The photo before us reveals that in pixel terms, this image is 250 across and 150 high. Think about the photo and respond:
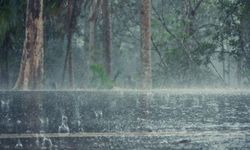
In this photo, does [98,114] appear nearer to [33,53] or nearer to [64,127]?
[64,127]

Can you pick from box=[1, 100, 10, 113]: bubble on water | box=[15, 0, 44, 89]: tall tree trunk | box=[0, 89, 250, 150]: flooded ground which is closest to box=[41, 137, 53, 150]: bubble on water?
box=[0, 89, 250, 150]: flooded ground

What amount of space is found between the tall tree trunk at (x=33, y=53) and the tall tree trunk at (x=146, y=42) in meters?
4.77

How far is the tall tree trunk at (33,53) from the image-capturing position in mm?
16609

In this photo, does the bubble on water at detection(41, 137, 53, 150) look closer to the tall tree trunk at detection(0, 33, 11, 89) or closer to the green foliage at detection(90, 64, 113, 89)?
the green foliage at detection(90, 64, 113, 89)

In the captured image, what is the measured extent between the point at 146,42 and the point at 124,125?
56.5 ft

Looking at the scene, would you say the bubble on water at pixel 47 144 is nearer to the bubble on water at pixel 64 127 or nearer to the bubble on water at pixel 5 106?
the bubble on water at pixel 64 127

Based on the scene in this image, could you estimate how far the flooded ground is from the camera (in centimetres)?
327

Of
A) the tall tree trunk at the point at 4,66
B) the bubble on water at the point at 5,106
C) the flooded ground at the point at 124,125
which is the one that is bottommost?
the flooded ground at the point at 124,125

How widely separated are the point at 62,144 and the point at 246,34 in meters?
23.3

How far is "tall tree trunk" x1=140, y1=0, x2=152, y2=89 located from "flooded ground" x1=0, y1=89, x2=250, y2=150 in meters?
14.5

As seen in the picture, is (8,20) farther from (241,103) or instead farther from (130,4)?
(241,103)

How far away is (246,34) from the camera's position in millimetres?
25594

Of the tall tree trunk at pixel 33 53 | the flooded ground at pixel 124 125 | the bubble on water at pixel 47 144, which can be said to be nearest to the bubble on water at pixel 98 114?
the flooded ground at pixel 124 125

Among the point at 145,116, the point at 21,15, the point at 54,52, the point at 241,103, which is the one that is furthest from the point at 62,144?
the point at 54,52
